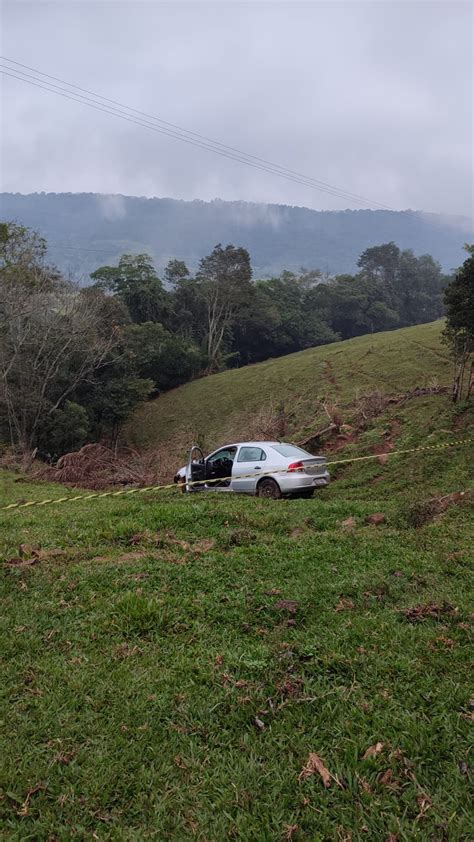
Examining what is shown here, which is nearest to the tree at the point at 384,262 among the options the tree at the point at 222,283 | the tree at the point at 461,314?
the tree at the point at 222,283

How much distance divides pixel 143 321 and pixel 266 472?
37.4 m

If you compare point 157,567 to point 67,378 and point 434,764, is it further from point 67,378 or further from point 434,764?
point 67,378

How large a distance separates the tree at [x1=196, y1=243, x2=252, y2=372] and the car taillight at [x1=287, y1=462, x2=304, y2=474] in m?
38.9

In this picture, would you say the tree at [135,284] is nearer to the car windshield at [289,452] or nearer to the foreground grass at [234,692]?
the car windshield at [289,452]

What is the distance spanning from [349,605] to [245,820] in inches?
94.6

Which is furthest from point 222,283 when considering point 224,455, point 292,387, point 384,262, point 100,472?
point 224,455

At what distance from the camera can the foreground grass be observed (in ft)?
8.03

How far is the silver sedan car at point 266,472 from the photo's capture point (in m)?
11.0

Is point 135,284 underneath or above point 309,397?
above

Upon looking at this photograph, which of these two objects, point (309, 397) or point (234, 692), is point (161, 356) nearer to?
point (309, 397)

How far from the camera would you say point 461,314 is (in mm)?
15625

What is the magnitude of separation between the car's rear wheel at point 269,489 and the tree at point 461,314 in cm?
883

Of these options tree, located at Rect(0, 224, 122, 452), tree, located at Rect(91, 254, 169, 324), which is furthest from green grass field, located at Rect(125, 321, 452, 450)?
tree, located at Rect(91, 254, 169, 324)

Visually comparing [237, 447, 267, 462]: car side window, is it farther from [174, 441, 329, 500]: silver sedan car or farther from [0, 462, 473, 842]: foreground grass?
[0, 462, 473, 842]: foreground grass
